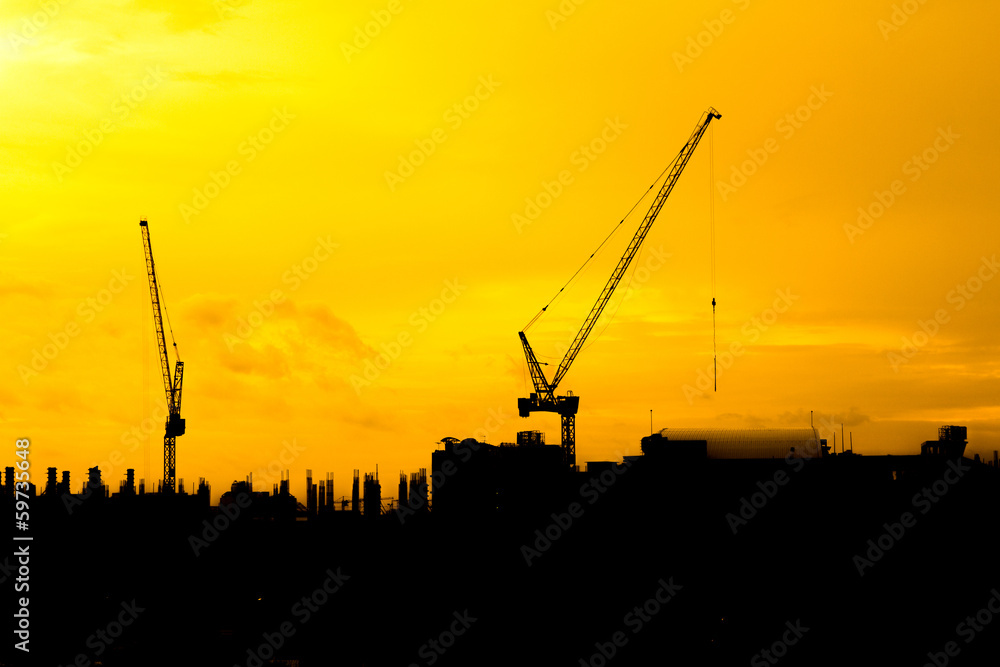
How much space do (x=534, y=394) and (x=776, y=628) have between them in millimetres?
83032

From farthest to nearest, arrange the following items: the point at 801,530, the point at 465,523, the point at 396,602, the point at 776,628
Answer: the point at 465,523 → the point at 801,530 → the point at 396,602 → the point at 776,628

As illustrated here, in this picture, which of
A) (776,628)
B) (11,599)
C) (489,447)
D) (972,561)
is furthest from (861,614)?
(11,599)

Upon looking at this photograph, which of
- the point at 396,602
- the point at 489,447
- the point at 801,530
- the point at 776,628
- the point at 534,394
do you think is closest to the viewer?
the point at 776,628

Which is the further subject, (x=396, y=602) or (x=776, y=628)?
(x=396, y=602)

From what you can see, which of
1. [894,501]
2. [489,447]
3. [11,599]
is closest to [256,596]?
[11,599]

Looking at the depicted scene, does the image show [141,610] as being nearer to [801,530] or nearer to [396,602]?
[396,602]

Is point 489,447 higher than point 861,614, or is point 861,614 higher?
point 489,447

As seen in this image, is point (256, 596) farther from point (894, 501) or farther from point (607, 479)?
→ point (894, 501)

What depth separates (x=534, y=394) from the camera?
196 metres

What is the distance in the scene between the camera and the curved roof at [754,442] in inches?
6535

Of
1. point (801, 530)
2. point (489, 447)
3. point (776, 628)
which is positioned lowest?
point (776, 628)

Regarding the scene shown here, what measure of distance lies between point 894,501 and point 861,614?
26174 mm

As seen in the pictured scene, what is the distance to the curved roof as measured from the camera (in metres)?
166

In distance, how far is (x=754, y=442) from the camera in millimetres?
169375
